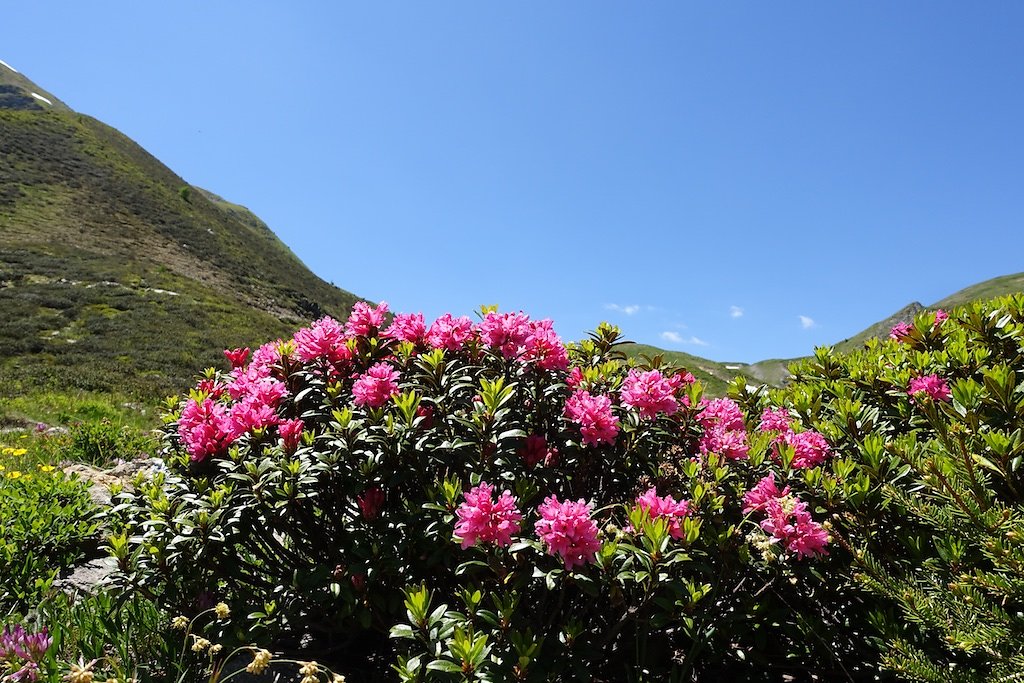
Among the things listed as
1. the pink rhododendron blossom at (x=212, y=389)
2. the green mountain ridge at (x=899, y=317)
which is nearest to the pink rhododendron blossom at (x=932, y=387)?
the pink rhododendron blossom at (x=212, y=389)

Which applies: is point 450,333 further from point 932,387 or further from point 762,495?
point 932,387

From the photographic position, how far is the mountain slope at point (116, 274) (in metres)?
17.2

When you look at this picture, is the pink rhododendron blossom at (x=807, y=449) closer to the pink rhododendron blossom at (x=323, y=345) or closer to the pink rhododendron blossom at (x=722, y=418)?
the pink rhododendron blossom at (x=722, y=418)

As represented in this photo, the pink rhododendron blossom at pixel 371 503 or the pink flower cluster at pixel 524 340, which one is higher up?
the pink flower cluster at pixel 524 340

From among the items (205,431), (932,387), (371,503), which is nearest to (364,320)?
(205,431)

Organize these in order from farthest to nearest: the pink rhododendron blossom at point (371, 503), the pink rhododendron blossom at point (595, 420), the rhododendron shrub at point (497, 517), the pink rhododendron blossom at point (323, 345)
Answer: the pink rhododendron blossom at point (323, 345), the pink rhododendron blossom at point (371, 503), the pink rhododendron blossom at point (595, 420), the rhododendron shrub at point (497, 517)

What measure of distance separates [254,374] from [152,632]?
1360mm

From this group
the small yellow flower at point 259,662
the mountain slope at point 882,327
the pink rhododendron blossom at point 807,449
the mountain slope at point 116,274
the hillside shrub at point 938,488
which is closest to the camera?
the hillside shrub at point 938,488

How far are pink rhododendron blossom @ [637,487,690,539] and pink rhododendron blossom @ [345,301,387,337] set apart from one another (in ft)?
5.76

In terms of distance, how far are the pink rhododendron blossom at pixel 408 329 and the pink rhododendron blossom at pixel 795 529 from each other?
1877mm

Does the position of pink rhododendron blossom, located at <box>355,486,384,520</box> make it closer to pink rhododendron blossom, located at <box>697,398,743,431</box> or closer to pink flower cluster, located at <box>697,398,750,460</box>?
pink flower cluster, located at <box>697,398,750,460</box>

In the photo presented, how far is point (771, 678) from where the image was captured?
2.44m

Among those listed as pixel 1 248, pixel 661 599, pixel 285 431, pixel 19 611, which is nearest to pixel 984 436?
pixel 661 599

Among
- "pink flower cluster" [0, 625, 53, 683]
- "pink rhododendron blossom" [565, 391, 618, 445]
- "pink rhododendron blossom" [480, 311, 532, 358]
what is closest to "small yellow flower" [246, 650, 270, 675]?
"pink flower cluster" [0, 625, 53, 683]
